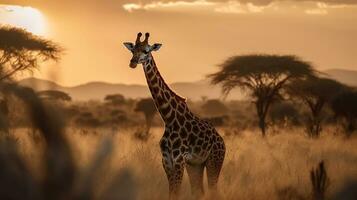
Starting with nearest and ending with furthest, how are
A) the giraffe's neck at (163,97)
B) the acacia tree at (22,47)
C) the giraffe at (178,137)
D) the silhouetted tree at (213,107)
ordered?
1. the giraffe at (178,137)
2. the giraffe's neck at (163,97)
3. the acacia tree at (22,47)
4. the silhouetted tree at (213,107)

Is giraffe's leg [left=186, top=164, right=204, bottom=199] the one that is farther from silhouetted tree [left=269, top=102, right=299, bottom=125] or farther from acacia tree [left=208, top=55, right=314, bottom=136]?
silhouetted tree [left=269, top=102, right=299, bottom=125]

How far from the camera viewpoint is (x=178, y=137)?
9.31 metres

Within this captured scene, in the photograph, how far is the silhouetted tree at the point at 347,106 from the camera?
1131 inches

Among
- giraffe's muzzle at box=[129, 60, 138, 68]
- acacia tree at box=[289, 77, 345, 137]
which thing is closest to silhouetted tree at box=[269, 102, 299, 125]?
acacia tree at box=[289, 77, 345, 137]

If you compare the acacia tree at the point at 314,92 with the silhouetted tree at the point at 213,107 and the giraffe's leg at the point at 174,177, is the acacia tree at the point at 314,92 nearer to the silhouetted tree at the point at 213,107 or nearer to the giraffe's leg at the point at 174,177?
the giraffe's leg at the point at 174,177

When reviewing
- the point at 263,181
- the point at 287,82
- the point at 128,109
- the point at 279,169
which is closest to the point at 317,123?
the point at 287,82

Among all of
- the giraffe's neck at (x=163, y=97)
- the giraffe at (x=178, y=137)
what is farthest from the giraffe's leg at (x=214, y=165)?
the giraffe's neck at (x=163, y=97)

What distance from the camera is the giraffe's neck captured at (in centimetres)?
952

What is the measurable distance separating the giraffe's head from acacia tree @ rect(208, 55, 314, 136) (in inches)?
813

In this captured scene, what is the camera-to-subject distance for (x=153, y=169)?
36.6ft

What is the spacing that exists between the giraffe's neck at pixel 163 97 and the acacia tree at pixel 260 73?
20.2 m

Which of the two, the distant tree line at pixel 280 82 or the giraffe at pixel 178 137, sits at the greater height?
the giraffe at pixel 178 137

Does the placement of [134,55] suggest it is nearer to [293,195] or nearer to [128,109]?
[293,195]

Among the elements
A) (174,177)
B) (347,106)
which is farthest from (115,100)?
(174,177)
